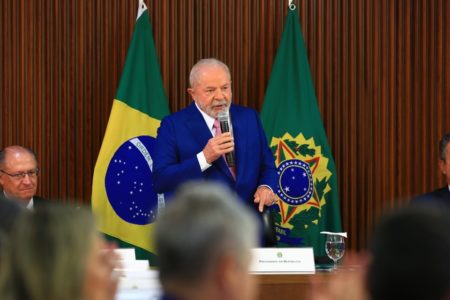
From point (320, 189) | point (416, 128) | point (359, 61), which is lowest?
point (320, 189)

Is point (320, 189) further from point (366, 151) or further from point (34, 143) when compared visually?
point (34, 143)

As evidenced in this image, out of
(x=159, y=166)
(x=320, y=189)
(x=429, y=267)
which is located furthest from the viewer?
(x=320, y=189)

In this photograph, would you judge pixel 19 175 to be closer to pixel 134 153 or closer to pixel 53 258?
pixel 134 153

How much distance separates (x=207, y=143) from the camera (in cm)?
455

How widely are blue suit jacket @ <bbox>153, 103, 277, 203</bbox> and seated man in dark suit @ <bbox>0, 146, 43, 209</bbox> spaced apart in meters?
0.80

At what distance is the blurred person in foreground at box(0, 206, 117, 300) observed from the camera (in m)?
1.48

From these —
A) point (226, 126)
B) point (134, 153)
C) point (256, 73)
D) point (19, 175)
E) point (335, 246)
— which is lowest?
point (335, 246)

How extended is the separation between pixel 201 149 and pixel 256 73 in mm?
1581

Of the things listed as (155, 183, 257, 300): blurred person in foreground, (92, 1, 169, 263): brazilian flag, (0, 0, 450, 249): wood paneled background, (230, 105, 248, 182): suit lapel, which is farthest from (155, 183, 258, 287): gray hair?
(0, 0, 450, 249): wood paneled background

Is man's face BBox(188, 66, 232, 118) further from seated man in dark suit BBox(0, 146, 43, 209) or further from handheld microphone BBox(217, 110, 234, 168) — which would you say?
seated man in dark suit BBox(0, 146, 43, 209)

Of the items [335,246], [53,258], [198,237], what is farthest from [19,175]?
[198,237]

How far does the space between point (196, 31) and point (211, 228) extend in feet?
16.0

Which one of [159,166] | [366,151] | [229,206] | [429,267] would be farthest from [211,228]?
[366,151]

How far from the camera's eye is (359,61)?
6262mm
